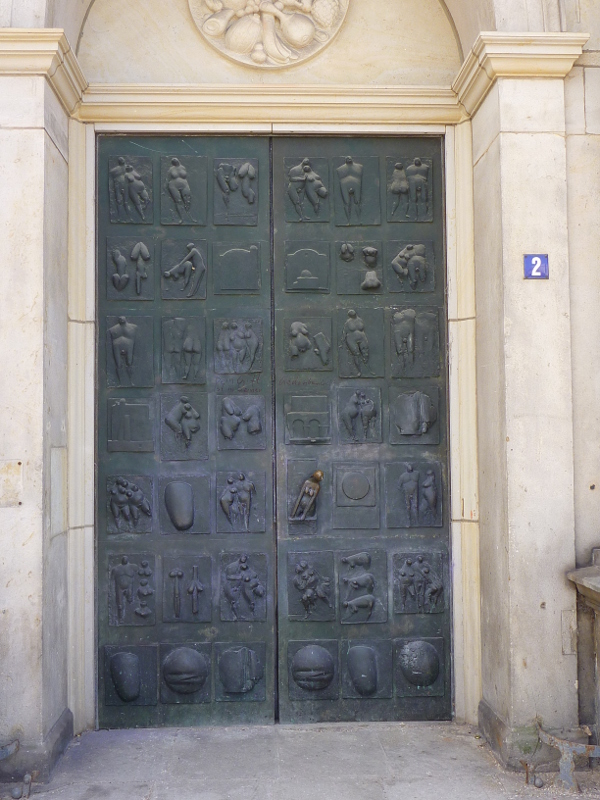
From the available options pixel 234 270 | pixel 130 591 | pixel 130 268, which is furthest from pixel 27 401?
pixel 234 270

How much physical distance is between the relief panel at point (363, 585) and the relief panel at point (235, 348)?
1419mm

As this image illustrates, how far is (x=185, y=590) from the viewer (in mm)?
5352

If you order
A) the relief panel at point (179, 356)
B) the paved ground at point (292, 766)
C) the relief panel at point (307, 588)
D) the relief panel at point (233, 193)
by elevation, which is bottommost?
the paved ground at point (292, 766)

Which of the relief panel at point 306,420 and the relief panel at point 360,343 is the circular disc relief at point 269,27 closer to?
the relief panel at point 360,343

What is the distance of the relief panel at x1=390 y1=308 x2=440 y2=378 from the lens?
5.46 metres

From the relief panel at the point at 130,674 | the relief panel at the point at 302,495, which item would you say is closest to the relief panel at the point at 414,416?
the relief panel at the point at 302,495

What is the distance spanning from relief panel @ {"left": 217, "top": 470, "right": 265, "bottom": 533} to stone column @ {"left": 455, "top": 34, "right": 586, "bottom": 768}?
158cm

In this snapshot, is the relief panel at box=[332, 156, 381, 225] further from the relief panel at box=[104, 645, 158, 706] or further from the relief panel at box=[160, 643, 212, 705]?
the relief panel at box=[104, 645, 158, 706]

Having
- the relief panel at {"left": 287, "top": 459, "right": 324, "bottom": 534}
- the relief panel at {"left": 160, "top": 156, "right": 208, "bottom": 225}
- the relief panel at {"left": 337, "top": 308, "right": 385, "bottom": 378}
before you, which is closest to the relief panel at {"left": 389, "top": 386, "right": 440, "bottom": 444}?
the relief panel at {"left": 337, "top": 308, "right": 385, "bottom": 378}

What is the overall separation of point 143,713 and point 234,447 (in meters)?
1.84

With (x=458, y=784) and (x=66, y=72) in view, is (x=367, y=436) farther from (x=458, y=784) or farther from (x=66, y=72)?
(x=66, y=72)

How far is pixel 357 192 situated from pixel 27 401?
2.56 meters

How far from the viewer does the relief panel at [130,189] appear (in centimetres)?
541

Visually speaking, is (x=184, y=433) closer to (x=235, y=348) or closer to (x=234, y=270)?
(x=235, y=348)
